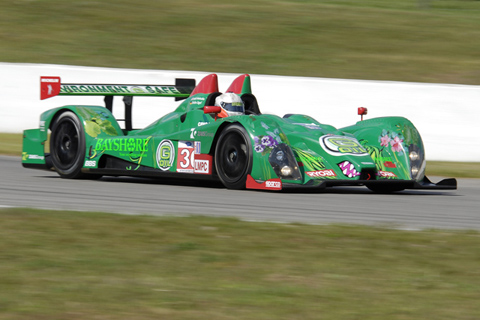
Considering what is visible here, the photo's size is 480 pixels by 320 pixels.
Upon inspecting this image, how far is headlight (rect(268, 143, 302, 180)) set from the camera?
8.20 metres

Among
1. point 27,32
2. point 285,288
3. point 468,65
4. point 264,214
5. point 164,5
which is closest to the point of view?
point 285,288

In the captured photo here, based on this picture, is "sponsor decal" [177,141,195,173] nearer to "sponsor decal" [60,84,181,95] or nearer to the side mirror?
the side mirror

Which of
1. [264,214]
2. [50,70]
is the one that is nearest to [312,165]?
[264,214]

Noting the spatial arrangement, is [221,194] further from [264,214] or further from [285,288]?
[285,288]

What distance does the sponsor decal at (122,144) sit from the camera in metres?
9.41

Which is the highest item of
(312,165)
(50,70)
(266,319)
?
(50,70)

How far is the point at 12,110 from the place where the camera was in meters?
15.3

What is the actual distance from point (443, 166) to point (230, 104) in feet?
15.5

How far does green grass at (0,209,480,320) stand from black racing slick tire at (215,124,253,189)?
7.53 feet

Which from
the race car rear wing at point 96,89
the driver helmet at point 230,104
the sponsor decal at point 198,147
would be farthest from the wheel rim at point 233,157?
the race car rear wing at point 96,89

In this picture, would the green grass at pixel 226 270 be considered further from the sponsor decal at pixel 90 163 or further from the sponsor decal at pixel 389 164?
the sponsor decal at pixel 90 163

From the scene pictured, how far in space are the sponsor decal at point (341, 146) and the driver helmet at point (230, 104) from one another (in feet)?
4.26

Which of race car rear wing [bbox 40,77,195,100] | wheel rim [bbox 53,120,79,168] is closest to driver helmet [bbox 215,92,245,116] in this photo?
race car rear wing [bbox 40,77,195,100]

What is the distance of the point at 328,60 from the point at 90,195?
11.0 metres
